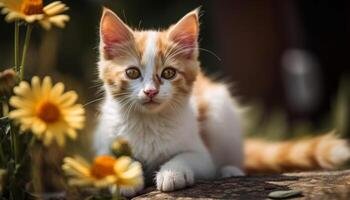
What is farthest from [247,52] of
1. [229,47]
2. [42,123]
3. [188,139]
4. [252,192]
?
[42,123]

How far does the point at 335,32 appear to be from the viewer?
5.46 m

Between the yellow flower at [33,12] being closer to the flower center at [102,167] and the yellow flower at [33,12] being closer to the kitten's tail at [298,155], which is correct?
the flower center at [102,167]

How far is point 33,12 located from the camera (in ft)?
6.13

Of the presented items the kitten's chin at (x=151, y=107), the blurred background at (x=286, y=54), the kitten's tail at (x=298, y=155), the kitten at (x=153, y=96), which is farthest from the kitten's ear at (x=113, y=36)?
the blurred background at (x=286, y=54)

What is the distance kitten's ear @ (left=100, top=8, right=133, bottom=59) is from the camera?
2.54 meters

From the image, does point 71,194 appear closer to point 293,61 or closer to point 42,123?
point 42,123

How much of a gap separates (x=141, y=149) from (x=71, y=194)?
53cm

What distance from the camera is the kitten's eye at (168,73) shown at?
2.48 meters

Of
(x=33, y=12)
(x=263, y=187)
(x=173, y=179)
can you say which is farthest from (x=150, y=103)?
(x=33, y=12)

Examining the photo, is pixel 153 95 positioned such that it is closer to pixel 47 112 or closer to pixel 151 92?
pixel 151 92

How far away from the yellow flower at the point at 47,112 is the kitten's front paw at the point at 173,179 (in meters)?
0.65

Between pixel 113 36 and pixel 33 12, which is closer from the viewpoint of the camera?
pixel 33 12

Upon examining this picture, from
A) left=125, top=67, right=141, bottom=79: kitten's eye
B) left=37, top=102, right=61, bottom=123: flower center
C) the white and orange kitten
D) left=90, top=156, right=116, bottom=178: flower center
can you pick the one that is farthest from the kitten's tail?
left=37, top=102, right=61, bottom=123: flower center

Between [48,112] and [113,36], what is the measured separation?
968 mm
